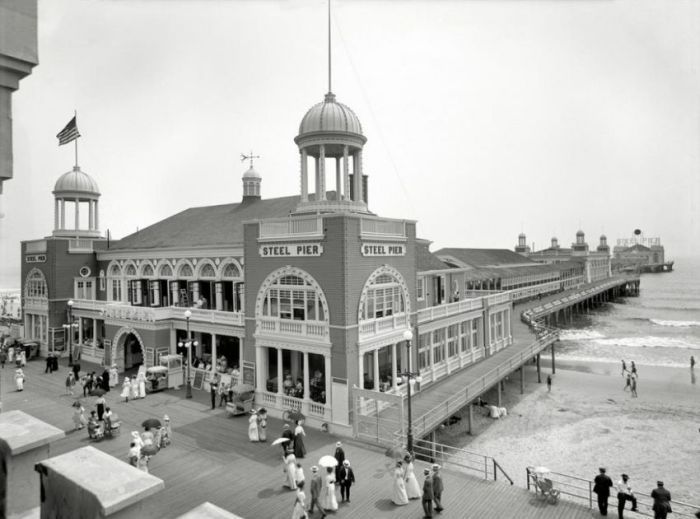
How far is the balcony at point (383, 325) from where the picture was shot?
2083 centimetres

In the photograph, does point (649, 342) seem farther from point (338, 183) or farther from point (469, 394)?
point (338, 183)

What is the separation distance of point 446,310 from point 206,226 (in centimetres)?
1861

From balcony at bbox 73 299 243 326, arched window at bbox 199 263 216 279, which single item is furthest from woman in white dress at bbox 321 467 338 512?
arched window at bbox 199 263 216 279

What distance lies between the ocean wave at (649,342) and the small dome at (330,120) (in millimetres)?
46839

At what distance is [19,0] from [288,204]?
28.3 m

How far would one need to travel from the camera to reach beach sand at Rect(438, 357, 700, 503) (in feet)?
68.7

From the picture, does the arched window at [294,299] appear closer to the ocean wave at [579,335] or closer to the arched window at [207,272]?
the arched window at [207,272]

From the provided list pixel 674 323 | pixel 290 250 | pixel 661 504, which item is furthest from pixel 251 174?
pixel 674 323

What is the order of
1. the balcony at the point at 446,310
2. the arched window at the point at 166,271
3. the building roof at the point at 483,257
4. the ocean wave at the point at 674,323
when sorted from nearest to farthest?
the balcony at the point at 446,310
the arched window at the point at 166,271
the ocean wave at the point at 674,323
the building roof at the point at 483,257

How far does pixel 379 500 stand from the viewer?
14.1 meters

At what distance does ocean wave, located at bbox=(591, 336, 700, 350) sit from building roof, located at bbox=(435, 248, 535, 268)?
20.8 m

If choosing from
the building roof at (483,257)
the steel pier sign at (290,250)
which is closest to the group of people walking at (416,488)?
the steel pier sign at (290,250)

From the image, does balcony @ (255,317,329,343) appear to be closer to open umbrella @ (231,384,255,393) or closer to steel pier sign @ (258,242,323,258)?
open umbrella @ (231,384,255,393)

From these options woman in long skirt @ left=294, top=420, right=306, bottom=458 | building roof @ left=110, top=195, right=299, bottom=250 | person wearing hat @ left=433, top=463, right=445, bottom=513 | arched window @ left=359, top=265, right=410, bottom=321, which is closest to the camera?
person wearing hat @ left=433, top=463, right=445, bottom=513
